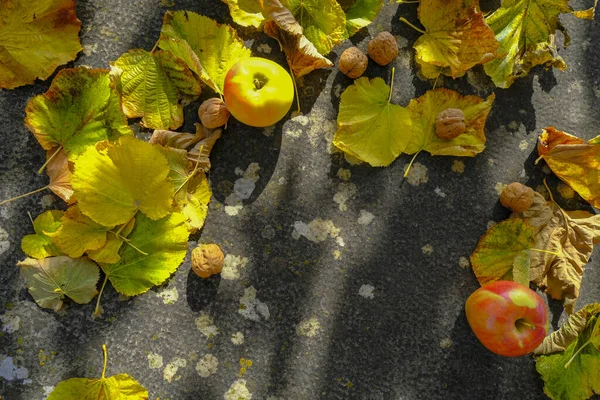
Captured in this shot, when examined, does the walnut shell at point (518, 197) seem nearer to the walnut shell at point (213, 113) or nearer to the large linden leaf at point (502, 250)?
the large linden leaf at point (502, 250)

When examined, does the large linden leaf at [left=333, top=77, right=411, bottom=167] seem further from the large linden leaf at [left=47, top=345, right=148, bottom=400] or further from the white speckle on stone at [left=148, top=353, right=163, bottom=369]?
the large linden leaf at [left=47, top=345, right=148, bottom=400]

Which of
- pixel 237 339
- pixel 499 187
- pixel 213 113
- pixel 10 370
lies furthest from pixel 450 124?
pixel 10 370

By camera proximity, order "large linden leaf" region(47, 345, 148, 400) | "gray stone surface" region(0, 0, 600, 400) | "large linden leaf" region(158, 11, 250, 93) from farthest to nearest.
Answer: "large linden leaf" region(158, 11, 250, 93) < "gray stone surface" region(0, 0, 600, 400) < "large linden leaf" region(47, 345, 148, 400)

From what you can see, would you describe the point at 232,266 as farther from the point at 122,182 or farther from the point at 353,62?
the point at 353,62

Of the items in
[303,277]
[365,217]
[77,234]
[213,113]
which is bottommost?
[303,277]

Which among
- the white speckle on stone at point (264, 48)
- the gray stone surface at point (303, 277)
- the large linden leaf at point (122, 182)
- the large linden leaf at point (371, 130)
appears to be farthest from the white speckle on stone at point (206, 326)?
the white speckle on stone at point (264, 48)

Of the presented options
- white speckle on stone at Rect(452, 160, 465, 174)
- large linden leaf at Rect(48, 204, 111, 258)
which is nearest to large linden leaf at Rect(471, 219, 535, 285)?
white speckle on stone at Rect(452, 160, 465, 174)
